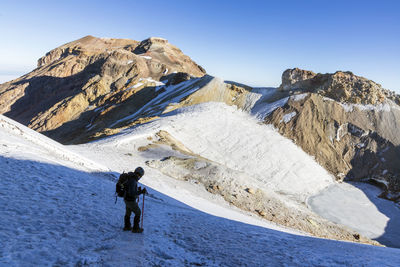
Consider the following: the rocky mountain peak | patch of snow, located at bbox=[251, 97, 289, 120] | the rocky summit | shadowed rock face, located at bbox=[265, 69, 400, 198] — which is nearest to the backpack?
the rocky summit

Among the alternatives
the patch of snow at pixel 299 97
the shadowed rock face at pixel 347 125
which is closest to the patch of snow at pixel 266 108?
the shadowed rock face at pixel 347 125

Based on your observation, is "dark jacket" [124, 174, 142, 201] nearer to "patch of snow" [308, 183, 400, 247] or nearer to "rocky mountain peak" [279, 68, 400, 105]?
"patch of snow" [308, 183, 400, 247]

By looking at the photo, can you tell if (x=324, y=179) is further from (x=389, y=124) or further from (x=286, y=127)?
(x=389, y=124)

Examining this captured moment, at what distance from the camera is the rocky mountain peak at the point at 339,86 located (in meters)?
37.7

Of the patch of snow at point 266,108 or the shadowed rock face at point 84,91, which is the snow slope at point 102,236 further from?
the shadowed rock face at point 84,91

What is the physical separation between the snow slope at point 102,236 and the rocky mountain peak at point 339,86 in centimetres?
3723

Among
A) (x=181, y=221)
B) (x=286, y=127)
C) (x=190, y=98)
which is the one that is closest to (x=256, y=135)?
(x=286, y=127)

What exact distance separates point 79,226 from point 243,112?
35.7m

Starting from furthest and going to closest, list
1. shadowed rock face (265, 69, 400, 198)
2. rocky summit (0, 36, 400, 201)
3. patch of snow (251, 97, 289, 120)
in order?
patch of snow (251, 97, 289, 120) → rocky summit (0, 36, 400, 201) → shadowed rock face (265, 69, 400, 198)

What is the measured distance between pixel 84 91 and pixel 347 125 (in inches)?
2227

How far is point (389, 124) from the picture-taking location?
34812mm

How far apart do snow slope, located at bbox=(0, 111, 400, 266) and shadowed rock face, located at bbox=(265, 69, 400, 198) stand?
2739cm

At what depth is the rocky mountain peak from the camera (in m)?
37.7

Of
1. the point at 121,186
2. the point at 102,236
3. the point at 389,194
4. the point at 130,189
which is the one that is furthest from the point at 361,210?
the point at 102,236
